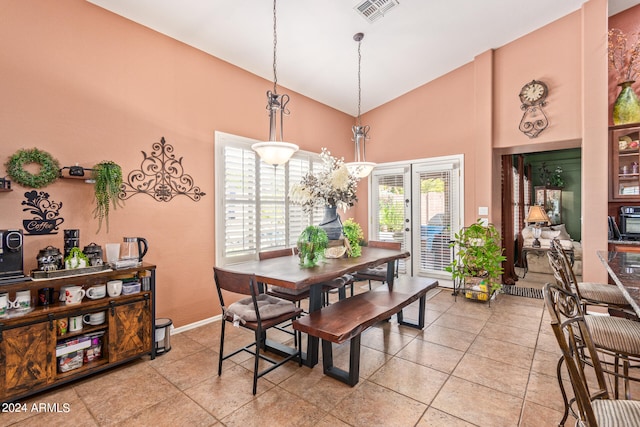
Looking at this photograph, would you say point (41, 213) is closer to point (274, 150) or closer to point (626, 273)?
point (274, 150)

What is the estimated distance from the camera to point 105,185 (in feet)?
8.61

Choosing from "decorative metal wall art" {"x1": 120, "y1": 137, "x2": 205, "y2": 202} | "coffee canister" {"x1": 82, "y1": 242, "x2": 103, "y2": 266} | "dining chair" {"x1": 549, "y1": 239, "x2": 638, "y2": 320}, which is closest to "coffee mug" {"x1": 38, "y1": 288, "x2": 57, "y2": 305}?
"coffee canister" {"x1": 82, "y1": 242, "x2": 103, "y2": 266}

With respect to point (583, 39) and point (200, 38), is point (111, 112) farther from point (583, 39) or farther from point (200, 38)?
point (583, 39)

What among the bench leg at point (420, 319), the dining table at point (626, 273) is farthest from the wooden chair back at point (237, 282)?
the dining table at point (626, 273)

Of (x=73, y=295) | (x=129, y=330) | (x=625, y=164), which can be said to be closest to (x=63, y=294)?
(x=73, y=295)

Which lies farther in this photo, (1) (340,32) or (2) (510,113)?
(2) (510,113)

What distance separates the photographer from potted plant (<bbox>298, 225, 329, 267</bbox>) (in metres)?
2.69

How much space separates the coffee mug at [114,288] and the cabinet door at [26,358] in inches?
16.7

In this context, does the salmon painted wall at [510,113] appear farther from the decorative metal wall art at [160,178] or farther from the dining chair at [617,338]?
the decorative metal wall art at [160,178]

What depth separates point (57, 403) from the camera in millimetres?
2123

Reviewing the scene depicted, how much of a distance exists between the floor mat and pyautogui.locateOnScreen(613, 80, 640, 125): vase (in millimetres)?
2551

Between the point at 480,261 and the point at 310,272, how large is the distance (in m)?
2.94

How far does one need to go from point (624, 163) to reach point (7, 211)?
250 inches

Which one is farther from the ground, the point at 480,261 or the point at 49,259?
the point at 49,259
